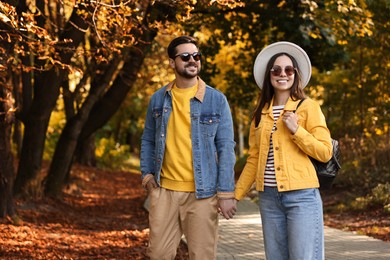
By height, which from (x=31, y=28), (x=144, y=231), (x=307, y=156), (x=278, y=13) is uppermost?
(x=278, y=13)

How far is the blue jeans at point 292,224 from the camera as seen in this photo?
4.71 metres

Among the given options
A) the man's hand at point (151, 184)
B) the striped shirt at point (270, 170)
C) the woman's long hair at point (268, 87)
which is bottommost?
the man's hand at point (151, 184)

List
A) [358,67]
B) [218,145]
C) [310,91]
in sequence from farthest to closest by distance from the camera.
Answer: [310,91], [358,67], [218,145]

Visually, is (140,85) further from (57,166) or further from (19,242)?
(19,242)

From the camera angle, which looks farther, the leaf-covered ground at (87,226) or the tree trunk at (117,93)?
the tree trunk at (117,93)

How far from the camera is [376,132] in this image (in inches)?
695

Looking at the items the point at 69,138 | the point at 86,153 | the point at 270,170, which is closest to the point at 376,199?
the point at 69,138

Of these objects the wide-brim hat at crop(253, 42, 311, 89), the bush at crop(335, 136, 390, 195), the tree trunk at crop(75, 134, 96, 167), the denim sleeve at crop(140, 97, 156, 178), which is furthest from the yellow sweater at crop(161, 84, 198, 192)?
the tree trunk at crop(75, 134, 96, 167)

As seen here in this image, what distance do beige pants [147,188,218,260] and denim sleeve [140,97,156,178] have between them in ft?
0.87

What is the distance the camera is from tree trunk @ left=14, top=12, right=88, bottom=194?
1248 cm

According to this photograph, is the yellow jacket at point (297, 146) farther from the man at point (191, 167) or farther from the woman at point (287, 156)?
the man at point (191, 167)

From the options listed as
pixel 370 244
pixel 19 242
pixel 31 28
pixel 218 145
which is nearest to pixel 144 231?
pixel 19 242

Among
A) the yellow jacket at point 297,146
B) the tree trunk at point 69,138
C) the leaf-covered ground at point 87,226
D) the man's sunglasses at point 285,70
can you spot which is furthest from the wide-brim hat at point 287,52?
the tree trunk at point 69,138

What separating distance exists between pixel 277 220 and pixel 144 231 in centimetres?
666
